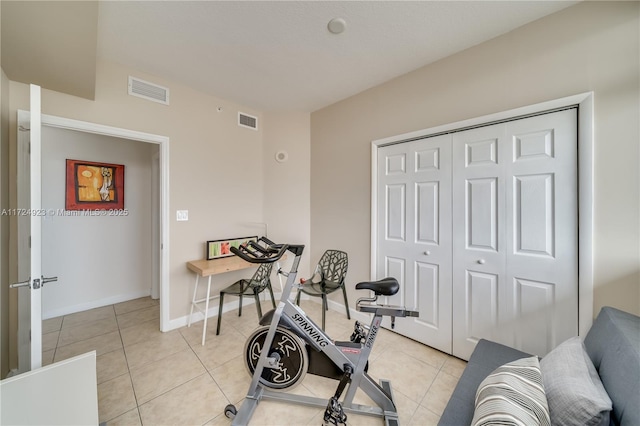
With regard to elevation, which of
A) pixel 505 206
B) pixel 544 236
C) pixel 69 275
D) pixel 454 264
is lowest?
pixel 69 275

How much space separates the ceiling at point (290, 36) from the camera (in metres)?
1.64

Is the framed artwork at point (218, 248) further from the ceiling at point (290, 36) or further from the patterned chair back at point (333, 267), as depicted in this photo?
the ceiling at point (290, 36)

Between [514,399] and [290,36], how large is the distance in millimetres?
2609

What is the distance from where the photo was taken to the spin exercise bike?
1456 mm

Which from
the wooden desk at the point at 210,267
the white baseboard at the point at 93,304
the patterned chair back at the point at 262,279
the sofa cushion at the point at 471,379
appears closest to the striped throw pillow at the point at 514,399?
the sofa cushion at the point at 471,379

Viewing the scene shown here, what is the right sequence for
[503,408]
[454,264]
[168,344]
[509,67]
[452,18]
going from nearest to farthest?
[503,408]
[452,18]
[509,67]
[454,264]
[168,344]

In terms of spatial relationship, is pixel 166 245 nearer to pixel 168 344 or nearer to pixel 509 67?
pixel 168 344

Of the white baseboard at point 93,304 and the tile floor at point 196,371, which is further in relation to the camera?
the white baseboard at point 93,304

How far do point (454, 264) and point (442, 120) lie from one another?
1.36 m

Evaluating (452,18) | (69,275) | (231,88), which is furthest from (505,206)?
(69,275)

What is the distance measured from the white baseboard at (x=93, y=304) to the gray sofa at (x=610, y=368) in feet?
13.4

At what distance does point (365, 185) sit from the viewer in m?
2.76

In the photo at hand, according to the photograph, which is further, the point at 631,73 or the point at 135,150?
the point at 135,150

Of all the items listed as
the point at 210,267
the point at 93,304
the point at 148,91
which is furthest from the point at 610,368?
the point at 93,304
